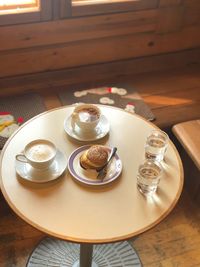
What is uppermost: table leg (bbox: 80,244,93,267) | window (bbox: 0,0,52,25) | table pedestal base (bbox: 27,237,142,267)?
window (bbox: 0,0,52,25)

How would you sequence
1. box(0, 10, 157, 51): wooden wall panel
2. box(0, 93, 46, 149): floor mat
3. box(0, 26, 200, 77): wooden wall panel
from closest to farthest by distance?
box(0, 93, 46, 149): floor mat, box(0, 10, 157, 51): wooden wall panel, box(0, 26, 200, 77): wooden wall panel

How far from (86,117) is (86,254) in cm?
59

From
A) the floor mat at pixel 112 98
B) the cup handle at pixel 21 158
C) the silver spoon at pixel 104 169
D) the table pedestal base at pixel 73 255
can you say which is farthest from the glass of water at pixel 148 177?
the floor mat at pixel 112 98

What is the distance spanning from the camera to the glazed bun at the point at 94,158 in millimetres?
1386

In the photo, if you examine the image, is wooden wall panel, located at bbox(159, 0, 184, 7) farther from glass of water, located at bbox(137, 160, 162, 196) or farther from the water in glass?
glass of water, located at bbox(137, 160, 162, 196)

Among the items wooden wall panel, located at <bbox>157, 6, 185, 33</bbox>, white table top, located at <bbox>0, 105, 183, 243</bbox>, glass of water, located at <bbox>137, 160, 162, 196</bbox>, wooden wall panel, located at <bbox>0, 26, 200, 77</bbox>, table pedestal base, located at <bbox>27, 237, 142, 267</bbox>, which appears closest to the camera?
white table top, located at <bbox>0, 105, 183, 243</bbox>

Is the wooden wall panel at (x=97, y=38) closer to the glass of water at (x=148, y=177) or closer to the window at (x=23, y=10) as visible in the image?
the window at (x=23, y=10)

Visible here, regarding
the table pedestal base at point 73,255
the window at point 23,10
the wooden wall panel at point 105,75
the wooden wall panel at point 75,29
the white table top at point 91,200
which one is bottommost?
the table pedestal base at point 73,255

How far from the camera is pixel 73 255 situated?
185cm

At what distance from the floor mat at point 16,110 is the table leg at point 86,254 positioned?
710mm

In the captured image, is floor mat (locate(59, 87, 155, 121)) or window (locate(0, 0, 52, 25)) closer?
window (locate(0, 0, 52, 25))

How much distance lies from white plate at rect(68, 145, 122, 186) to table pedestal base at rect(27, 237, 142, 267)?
2.09 ft

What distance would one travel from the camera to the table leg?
153cm

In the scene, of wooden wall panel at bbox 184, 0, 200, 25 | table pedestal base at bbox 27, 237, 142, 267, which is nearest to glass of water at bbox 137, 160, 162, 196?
table pedestal base at bbox 27, 237, 142, 267
